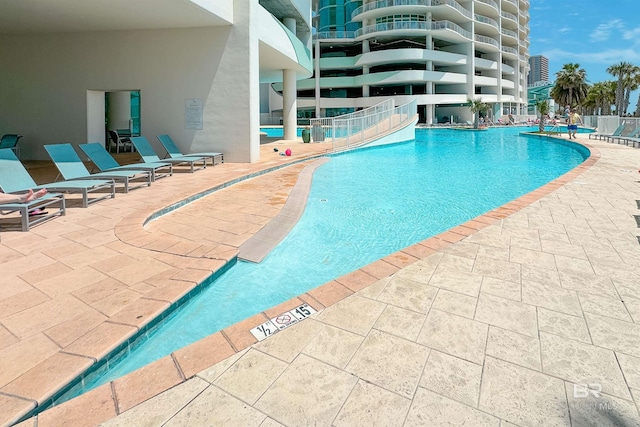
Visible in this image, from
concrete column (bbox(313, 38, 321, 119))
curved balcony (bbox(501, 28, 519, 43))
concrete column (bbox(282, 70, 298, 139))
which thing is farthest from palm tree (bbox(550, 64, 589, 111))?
concrete column (bbox(282, 70, 298, 139))

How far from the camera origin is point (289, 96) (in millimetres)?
20047

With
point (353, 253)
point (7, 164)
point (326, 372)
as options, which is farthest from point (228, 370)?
point (7, 164)

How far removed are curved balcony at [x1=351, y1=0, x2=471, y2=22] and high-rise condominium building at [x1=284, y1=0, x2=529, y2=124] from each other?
0.33 ft

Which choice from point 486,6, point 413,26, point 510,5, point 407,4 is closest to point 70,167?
point 413,26

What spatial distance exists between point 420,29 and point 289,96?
29474mm

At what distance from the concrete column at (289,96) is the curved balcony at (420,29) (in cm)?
2799

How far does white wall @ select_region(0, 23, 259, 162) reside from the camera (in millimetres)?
10711

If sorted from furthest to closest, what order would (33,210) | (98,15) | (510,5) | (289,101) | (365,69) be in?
(510,5) < (365,69) < (289,101) < (98,15) < (33,210)

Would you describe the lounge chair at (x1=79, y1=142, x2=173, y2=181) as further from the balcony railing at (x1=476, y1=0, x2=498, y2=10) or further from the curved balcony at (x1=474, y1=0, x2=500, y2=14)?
the balcony railing at (x1=476, y1=0, x2=498, y2=10)

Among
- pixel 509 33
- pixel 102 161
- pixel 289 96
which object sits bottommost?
pixel 102 161

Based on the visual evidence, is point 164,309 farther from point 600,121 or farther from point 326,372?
point 600,121

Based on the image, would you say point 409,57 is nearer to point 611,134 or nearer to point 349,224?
point 611,134

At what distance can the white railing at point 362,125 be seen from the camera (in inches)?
634

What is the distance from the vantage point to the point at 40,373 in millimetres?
2100
